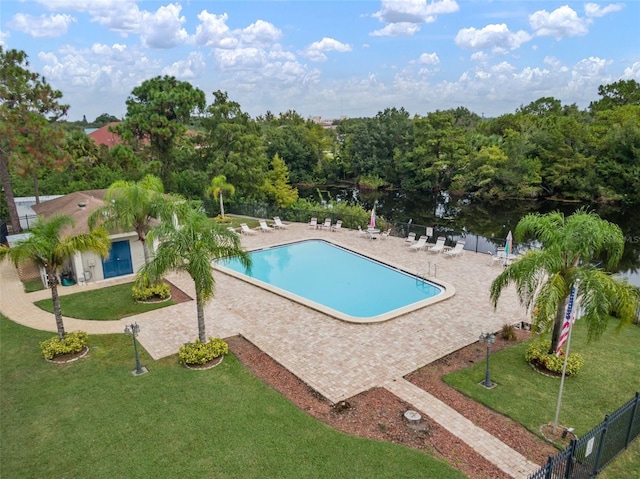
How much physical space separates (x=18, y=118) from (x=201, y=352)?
18.1 m

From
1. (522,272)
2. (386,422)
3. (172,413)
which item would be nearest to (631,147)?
(522,272)

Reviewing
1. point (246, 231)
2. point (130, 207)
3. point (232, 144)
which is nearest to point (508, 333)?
point (130, 207)

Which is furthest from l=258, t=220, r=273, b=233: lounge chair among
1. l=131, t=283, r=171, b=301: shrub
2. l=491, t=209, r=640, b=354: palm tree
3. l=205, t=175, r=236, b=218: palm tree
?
l=491, t=209, r=640, b=354: palm tree

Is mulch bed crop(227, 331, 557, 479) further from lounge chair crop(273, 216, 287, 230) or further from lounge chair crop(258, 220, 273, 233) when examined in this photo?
lounge chair crop(273, 216, 287, 230)

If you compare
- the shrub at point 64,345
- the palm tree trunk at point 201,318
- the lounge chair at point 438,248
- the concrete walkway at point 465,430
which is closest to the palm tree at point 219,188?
the lounge chair at point 438,248

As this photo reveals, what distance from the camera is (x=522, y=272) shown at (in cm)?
974

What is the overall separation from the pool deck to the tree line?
32.9 feet

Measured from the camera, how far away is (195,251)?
9953 millimetres

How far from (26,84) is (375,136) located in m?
40.4

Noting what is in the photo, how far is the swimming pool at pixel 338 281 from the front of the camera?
615 inches

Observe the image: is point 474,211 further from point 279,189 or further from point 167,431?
point 167,431

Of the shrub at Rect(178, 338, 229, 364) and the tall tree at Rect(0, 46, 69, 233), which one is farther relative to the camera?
the tall tree at Rect(0, 46, 69, 233)

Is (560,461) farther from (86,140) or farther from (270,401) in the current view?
(86,140)

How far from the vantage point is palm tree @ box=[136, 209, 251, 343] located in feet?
32.3
